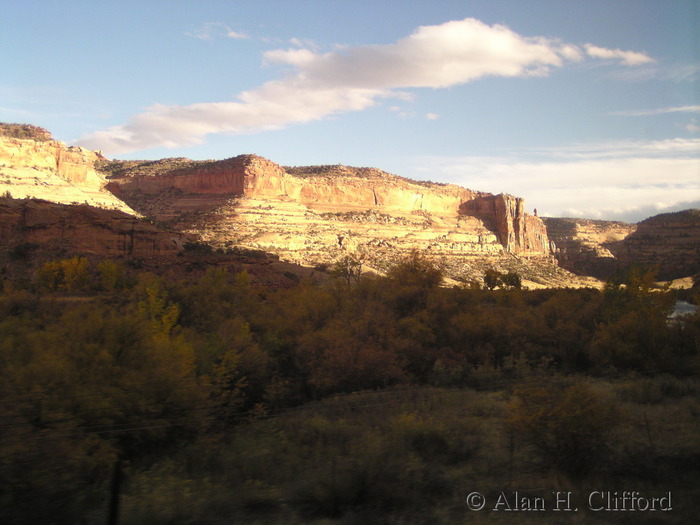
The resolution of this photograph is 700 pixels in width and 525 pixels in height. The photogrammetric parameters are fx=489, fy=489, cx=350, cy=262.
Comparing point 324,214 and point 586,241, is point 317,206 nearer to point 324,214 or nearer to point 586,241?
point 324,214

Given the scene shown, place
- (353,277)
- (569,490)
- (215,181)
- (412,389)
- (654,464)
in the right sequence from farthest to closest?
(215,181) → (353,277) → (412,389) → (654,464) → (569,490)

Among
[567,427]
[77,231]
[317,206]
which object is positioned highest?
[317,206]

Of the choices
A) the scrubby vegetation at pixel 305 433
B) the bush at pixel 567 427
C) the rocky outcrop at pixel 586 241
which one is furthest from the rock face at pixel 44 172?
the rocky outcrop at pixel 586 241

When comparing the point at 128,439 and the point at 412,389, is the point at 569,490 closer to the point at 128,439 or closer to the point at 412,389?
the point at 412,389

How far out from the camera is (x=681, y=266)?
168ft

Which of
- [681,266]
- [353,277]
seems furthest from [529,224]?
[353,277]

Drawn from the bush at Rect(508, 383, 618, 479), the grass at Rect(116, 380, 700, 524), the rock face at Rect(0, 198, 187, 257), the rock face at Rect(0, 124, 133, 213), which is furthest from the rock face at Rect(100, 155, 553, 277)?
the bush at Rect(508, 383, 618, 479)

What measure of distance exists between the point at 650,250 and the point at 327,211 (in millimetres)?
51850

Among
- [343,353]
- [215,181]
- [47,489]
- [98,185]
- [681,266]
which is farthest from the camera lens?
[215,181]

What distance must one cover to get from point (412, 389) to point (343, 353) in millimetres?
2096

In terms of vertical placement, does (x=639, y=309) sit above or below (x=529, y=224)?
below

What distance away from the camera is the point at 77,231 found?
39375 millimetres

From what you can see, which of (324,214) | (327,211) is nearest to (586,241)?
(327,211)

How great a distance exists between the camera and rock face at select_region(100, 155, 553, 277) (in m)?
67.4
